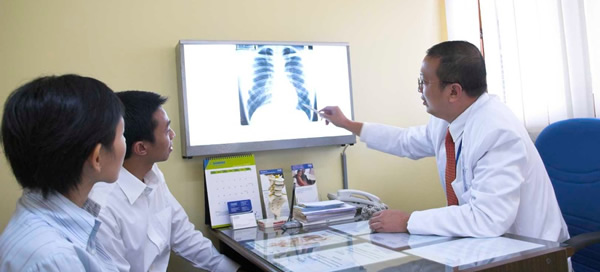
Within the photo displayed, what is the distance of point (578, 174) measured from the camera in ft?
5.95

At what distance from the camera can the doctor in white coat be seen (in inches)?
60.1

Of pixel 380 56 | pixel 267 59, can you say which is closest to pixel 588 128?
pixel 380 56

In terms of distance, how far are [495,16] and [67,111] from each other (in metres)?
2.25

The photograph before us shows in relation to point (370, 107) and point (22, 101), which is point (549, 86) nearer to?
point (370, 107)

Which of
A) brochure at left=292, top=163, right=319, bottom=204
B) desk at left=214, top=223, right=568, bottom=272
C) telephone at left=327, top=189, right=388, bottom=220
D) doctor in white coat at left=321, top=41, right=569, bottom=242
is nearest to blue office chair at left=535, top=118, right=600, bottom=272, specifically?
doctor in white coat at left=321, top=41, right=569, bottom=242

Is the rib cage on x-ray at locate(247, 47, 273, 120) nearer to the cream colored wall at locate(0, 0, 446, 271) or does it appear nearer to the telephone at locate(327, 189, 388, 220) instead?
the cream colored wall at locate(0, 0, 446, 271)

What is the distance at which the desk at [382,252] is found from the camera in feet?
4.03

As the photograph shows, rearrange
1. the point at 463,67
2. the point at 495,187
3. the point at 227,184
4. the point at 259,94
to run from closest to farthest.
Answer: the point at 495,187, the point at 463,67, the point at 227,184, the point at 259,94

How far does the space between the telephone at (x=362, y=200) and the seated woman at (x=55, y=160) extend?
4.56 feet

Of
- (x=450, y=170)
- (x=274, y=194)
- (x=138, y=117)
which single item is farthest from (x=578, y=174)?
(x=138, y=117)

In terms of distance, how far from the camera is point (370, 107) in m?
2.54

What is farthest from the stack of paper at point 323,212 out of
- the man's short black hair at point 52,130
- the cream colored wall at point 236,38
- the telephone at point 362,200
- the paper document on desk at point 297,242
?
the man's short black hair at point 52,130

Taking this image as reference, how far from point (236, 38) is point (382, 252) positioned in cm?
132

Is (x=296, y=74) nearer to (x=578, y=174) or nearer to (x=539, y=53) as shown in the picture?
(x=539, y=53)
